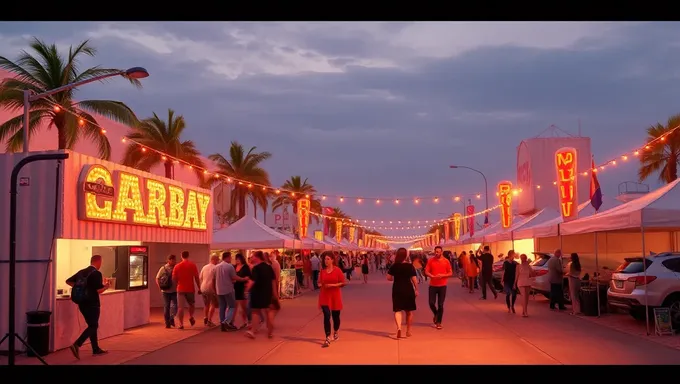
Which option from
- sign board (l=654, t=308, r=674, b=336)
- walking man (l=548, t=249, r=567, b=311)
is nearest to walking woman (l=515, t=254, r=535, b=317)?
walking man (l=548, t=249, r=567, b=311)

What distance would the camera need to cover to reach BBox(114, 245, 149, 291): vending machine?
17.3 metres

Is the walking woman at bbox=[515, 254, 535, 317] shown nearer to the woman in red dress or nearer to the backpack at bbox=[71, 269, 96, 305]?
the woman in red dress

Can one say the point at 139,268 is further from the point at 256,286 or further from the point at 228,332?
the point at 256,286

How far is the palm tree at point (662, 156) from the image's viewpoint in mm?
39844

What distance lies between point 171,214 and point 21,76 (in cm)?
1056

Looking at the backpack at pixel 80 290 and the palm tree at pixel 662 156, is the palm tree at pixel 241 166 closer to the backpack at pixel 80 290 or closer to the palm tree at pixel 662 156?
the palm tree at pixel 662 156

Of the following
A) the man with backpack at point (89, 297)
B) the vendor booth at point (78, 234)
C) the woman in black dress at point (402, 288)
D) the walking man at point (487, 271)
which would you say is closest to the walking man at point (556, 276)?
the walking man at point (487, 271)

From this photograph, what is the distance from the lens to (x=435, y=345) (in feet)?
43.2

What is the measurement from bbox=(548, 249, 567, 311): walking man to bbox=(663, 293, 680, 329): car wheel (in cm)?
511

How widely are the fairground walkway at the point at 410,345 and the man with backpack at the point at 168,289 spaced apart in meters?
0.36

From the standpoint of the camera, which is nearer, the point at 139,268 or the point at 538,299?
the point at 139,268

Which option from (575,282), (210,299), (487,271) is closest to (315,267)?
(487,271)
